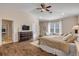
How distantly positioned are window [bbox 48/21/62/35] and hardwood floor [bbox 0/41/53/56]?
47cm

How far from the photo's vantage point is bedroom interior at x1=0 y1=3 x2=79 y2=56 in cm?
230

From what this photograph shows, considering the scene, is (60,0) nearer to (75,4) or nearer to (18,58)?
(75,4)

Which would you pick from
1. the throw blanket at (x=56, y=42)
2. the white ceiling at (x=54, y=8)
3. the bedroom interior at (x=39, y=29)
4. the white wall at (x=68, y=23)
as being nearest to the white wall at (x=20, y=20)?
Result: the bedroom interior at (x=39, y=29)

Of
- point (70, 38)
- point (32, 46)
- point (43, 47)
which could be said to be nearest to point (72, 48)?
point (70, 38)

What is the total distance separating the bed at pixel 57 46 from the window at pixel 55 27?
125 millimetres

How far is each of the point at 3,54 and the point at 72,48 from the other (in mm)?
1402

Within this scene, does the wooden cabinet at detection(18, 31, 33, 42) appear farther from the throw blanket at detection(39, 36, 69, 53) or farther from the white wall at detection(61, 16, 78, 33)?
the white wall at detection(61, 16, 78, 33)

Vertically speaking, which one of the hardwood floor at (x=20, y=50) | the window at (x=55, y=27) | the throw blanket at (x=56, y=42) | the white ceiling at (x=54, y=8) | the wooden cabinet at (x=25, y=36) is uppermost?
the white ceiling at (x=54, y=8)

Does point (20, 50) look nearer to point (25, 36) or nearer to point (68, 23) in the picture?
point (25, 36)

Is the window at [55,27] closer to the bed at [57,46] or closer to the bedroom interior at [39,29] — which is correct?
the bedroom interior at [39,29]

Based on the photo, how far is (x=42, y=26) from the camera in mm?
2467

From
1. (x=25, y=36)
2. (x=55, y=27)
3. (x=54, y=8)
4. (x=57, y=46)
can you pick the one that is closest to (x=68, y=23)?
(x=55, y=27)

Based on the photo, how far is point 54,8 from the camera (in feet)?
7.63

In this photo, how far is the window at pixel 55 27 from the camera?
2422 mm
